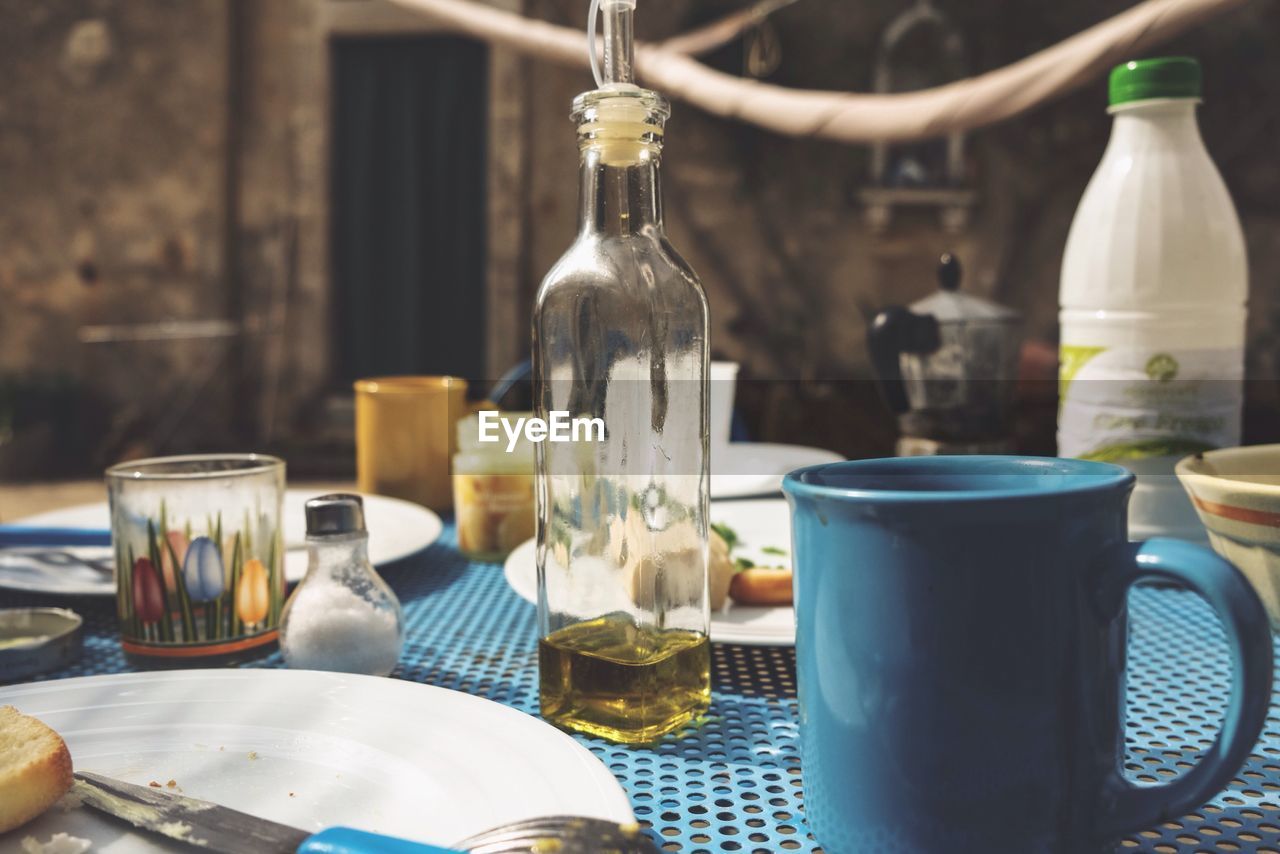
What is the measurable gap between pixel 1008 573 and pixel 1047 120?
5079 millimetres

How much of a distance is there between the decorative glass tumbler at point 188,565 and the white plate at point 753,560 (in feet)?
0.52

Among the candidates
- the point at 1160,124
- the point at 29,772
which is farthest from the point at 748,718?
the point at 1160,124

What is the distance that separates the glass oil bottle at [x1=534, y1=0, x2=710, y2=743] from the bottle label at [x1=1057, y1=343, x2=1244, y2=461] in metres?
0.34

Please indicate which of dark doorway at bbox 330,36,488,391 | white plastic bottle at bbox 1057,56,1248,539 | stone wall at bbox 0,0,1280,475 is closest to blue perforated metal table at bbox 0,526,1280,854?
white plastic bottle at bbox 1057,56,1248,539

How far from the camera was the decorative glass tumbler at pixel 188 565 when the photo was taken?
1.86ft

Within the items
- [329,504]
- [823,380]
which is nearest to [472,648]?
[329,504]

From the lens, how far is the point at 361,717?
0.44 m

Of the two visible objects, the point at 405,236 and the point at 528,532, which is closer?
the point at 528,532

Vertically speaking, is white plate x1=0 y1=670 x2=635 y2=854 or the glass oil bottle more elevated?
the glass oil bottle

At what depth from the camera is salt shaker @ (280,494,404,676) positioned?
1.76ft

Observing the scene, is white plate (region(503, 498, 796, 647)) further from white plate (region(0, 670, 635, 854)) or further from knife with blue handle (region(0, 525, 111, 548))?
knife with blue handle (region(0, 525, 111, 548))

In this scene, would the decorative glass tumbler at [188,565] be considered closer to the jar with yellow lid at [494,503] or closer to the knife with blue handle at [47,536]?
the knife with blue handle at [47,536]

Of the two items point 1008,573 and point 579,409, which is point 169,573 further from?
point 1008,573

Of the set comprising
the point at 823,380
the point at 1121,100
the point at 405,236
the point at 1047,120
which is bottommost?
the point at 823,380
